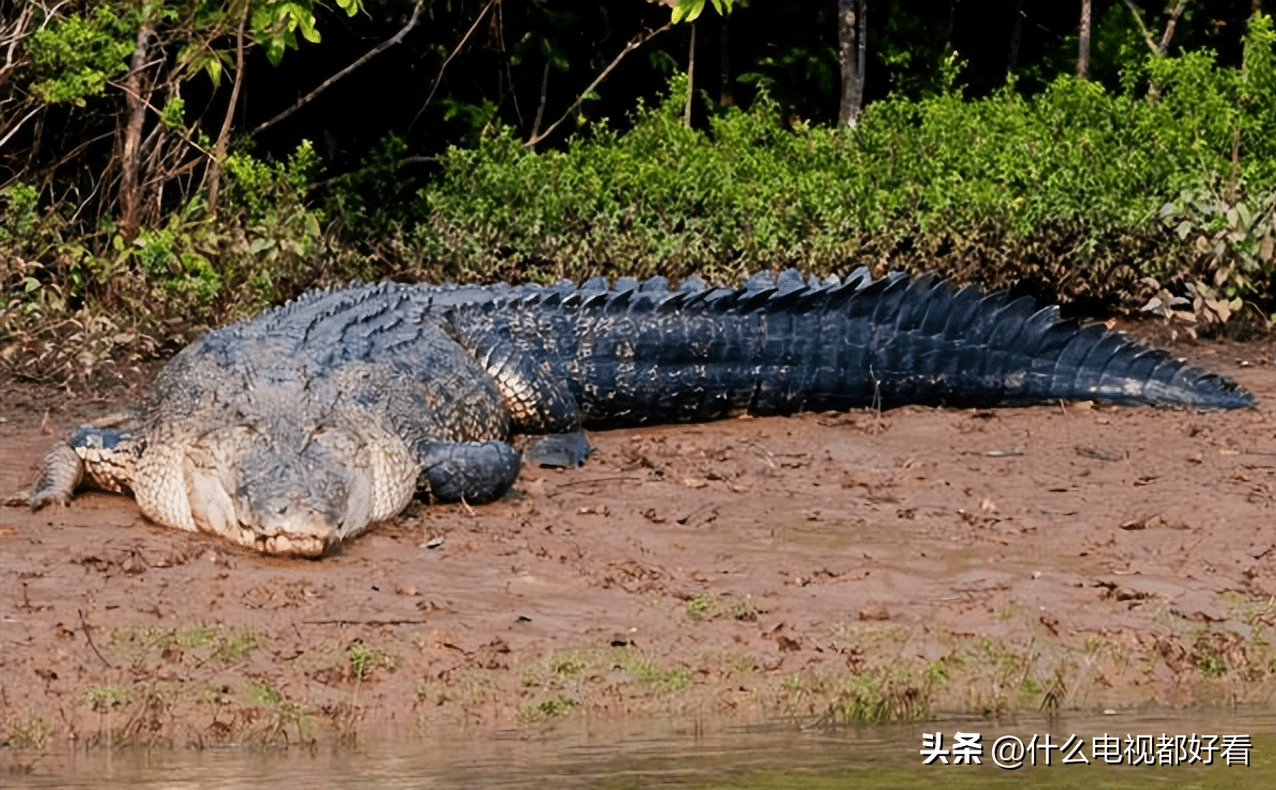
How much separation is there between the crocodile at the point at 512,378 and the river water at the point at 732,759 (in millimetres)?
1559

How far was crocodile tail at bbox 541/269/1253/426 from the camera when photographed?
28.4 ft

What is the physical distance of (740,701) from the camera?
5516mm

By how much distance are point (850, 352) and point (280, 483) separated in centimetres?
306

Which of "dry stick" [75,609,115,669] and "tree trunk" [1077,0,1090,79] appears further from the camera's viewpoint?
"tree trunk" [1077,0,1090,79]

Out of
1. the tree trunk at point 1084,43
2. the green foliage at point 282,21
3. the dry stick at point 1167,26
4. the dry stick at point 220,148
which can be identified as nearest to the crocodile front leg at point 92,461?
the green foliage at point 282,21

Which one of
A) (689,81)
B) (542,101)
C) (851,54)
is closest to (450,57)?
(542,101)

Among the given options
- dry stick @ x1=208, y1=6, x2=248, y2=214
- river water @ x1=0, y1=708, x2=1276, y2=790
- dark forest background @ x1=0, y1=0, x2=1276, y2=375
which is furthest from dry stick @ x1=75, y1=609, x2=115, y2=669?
dry stick @ x1=208, y1=6, x2=248, y2=214

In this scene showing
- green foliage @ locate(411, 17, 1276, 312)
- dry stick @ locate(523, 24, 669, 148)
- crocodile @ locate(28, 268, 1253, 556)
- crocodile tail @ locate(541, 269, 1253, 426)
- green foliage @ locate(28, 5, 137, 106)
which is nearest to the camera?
crocodile @ locate(28, 268, 1253, 556)

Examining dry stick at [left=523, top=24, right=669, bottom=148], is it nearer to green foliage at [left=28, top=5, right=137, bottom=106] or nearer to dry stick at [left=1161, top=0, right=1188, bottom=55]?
green foliage at [left=28, top=5, right=137, bottom=106]

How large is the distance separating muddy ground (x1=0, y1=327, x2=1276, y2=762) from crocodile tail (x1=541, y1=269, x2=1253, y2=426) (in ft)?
2.01

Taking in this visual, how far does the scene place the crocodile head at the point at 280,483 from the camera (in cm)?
647

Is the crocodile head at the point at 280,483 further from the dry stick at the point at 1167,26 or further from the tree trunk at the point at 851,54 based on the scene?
the dry stick at the point at 1167,26

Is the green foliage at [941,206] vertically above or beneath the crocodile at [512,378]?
above

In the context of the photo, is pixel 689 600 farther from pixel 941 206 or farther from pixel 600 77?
pixel 600 77
